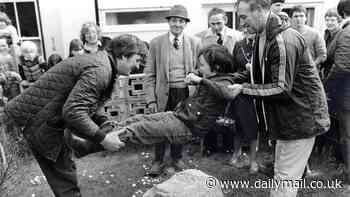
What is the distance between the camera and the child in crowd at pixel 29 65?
5.10 metres

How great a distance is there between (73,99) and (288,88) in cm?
168

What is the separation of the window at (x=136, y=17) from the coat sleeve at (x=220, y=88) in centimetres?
338

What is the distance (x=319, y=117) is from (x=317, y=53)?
2156mm

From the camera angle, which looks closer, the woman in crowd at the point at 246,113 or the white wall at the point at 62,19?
the woman in crowd at the point at 246,113

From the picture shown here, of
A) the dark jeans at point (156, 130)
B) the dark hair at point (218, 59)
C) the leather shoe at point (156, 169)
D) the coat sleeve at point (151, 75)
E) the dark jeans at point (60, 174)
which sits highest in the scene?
the dark hair at point (218, 59)

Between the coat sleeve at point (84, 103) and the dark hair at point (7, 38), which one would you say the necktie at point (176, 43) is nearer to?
the coat sleeve at point (84, 103)

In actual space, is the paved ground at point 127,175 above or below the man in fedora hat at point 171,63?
below

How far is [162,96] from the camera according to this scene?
14.4 feet

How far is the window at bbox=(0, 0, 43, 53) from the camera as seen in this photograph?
20.4 feet

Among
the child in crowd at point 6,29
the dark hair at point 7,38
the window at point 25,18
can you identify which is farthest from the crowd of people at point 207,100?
the window at point 25,18

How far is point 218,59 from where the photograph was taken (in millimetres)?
3244

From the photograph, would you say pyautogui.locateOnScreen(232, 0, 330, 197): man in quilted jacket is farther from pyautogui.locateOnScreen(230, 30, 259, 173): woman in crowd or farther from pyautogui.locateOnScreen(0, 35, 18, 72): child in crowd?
pyautogui.locateOnScreen(0, 35, 18, 72): child in crowd

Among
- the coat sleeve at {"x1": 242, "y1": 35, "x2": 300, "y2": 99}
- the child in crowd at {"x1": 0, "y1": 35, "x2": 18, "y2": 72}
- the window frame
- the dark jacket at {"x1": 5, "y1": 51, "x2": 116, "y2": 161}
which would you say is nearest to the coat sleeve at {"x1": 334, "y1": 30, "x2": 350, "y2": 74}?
the coat sleeve at {"x1": 242, "y1": 35, "x2": 300, "y2": 99}

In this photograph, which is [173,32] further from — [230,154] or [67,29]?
[67,29]
